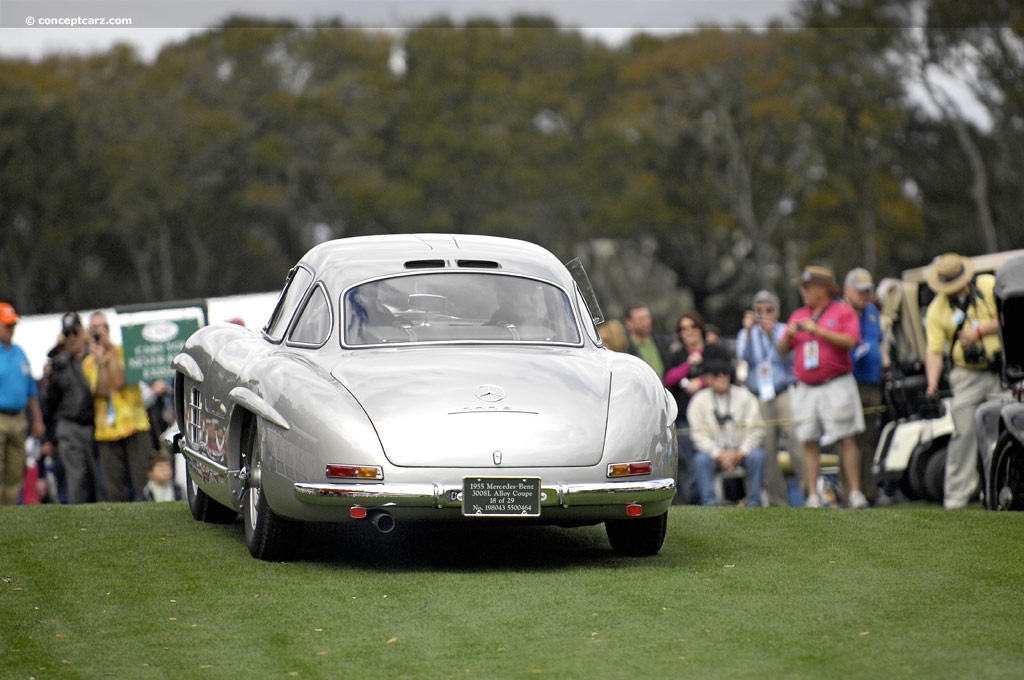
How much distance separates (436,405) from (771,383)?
7650 mm

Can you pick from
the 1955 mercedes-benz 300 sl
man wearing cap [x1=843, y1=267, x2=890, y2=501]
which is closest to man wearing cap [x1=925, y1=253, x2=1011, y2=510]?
man wearing cap [x1=843, y1=267, x2=890, y2=501]

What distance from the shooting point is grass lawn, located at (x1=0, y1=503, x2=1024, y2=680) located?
19.4ft

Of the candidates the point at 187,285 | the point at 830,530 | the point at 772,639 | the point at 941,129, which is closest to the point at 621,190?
the point at 941,129

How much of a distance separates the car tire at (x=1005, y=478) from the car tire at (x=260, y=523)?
466cm

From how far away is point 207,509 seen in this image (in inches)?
404

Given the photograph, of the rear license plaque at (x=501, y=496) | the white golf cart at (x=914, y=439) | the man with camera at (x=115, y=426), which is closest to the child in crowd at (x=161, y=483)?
the man with camera at (x=115, y=426)

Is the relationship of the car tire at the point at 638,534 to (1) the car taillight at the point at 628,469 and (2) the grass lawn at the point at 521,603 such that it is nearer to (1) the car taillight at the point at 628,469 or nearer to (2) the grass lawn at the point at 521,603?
(2) the grass lawn at the point at 521,603

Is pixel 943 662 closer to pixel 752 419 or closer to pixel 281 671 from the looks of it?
pixel 281 671

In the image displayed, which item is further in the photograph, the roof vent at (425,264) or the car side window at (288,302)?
the car side window at (288,302)

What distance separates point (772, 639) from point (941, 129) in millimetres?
45439

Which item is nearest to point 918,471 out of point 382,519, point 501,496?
point 501,496

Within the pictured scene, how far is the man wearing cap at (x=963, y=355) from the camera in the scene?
1303 cm

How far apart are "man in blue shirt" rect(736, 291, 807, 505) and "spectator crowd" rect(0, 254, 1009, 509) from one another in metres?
0.01

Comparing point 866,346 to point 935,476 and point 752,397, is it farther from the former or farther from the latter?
point 935,476
